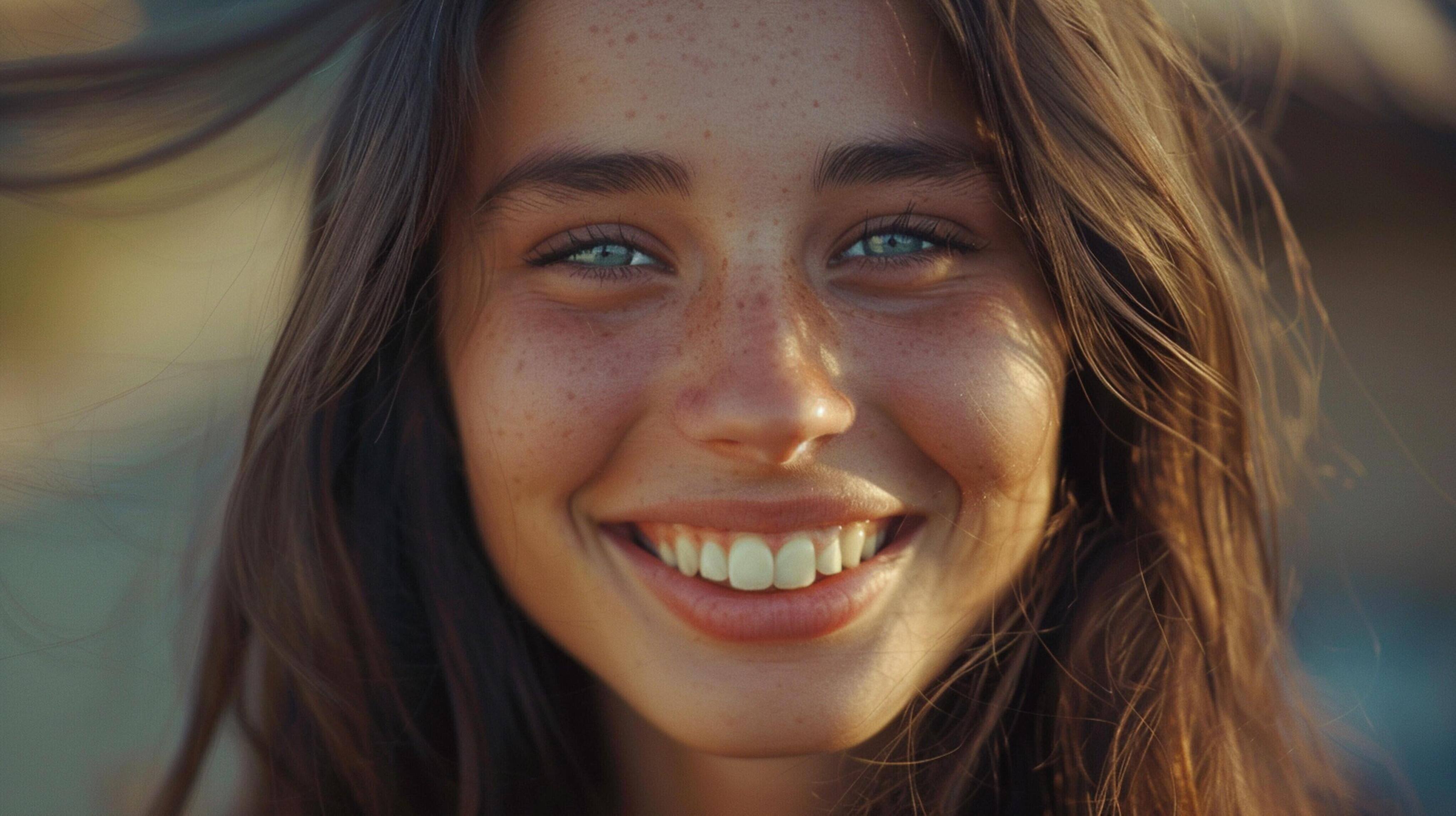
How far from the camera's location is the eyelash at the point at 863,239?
4.54 feet

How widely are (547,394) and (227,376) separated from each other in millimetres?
799

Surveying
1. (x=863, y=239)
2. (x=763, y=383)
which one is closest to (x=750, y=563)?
(x=763, y=383)

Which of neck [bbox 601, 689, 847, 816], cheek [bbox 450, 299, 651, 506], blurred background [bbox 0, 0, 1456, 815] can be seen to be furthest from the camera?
blurred background [bbox 0, 0, 1456, 815]

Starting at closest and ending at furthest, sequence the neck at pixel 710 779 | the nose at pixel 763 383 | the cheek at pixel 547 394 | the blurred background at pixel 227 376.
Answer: the nose at pixel 763 383 < the cheek at pixel 547 394 < the neck at pixel 710 779 < the blurred background at pixel 227 376

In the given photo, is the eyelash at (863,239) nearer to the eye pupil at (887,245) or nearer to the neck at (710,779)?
the eye pupil at (887,245)

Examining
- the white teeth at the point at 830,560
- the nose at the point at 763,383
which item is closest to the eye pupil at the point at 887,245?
the nose at the point at 763,383

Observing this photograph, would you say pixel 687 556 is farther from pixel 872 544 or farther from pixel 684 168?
pixel 684 168

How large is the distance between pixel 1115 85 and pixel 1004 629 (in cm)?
74

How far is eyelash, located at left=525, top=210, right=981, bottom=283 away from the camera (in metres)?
1.38

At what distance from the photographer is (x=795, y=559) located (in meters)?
1.37

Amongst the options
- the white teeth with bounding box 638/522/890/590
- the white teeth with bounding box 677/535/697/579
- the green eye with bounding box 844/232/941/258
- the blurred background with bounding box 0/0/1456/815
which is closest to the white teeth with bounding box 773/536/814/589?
the white teeth with bounding box 638/522/890/590

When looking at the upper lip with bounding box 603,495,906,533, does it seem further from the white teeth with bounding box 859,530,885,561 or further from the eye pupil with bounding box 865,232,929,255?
the eye pupil with bounding box 865,232,929,255

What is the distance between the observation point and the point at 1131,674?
1.62 meters

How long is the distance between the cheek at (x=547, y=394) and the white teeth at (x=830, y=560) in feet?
0.94
